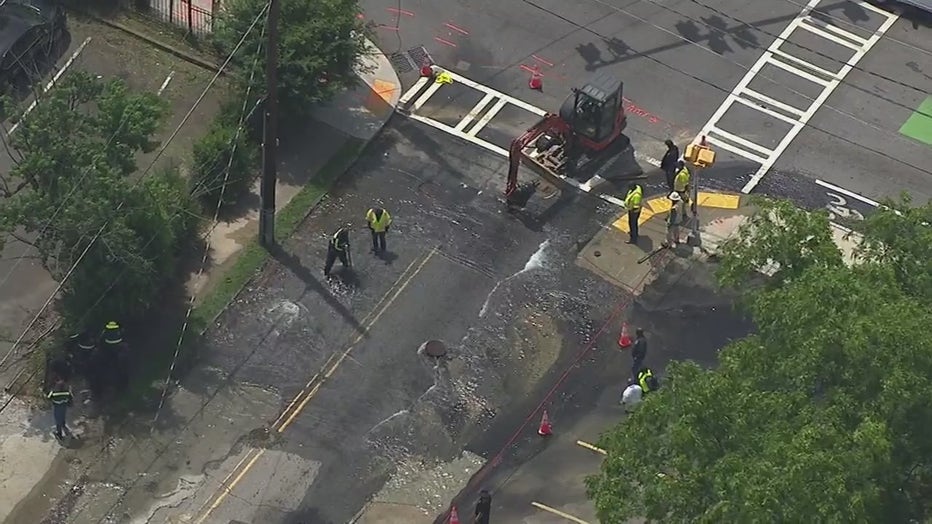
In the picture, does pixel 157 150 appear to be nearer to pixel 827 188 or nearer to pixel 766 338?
pixel 827 188

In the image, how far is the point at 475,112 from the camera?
37875 millimetres

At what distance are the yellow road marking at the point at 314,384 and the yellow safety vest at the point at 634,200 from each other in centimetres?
463

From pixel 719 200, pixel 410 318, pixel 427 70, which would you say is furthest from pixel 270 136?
pixel 719 200

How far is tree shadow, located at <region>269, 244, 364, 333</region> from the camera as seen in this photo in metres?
32.2

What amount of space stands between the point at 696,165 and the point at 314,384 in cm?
1071

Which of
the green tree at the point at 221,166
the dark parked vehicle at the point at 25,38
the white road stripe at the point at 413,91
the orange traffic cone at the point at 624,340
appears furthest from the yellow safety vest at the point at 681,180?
the dark parked vehicle at the point at 25,38

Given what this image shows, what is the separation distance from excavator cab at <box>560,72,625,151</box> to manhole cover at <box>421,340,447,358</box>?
7.57m

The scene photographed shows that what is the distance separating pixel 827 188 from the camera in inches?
1437

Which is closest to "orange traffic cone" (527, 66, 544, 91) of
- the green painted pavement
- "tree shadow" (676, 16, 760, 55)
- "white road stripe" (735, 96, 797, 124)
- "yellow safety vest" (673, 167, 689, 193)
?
"tree shadow" (676, 16, 760, 55)

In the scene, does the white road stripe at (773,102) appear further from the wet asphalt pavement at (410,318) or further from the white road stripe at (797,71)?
the wet asphalt pavement at (410,318)

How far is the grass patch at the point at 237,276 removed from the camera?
30297 millimetres

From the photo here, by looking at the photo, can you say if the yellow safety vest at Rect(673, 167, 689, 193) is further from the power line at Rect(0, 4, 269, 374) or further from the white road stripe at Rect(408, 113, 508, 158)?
the power line at Rect(0, 4, 269, 374)

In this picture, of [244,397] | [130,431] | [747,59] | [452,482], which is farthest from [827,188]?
[130,431]

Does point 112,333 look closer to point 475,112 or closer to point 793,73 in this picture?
point 475,112
